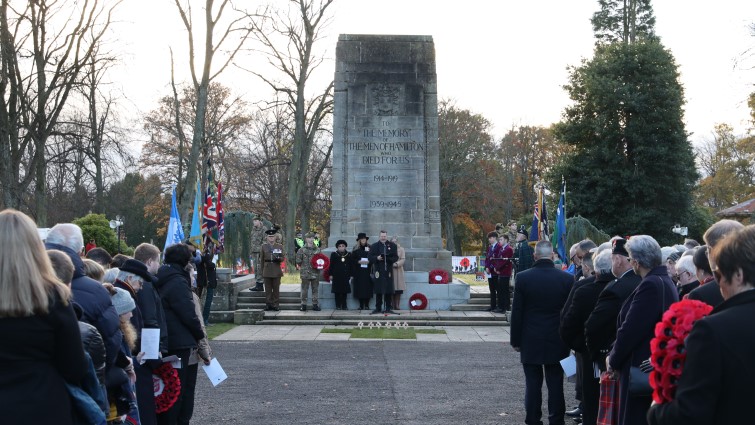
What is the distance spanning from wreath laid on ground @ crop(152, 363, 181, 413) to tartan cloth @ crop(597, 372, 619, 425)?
11.9ft

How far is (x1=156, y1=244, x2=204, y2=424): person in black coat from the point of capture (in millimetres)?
8492

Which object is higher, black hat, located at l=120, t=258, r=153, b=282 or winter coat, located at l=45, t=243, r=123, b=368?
black hat, located at l=120, t=258, r=153, b=282

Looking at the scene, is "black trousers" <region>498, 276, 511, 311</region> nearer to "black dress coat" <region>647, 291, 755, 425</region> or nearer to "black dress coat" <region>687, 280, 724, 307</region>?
"black dress coat" <region>687, 280, 724, 307</region>

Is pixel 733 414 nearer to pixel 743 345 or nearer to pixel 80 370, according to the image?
pixel 743 345

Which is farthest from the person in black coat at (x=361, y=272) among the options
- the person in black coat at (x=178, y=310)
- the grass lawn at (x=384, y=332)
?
the person in black coat at (x=178, y=310)

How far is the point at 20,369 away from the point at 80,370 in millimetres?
306

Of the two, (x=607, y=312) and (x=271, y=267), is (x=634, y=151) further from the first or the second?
(x=607, y=312)

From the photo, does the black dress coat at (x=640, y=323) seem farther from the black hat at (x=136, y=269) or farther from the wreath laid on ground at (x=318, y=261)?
the wreath laid on ground at (x=318, y=261)

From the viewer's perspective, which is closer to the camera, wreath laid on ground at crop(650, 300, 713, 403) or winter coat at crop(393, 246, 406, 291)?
wreath laid on ground at crop(650, 300, 713, 403)

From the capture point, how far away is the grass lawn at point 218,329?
19.8m

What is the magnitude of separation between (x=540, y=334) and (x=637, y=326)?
2.96 m

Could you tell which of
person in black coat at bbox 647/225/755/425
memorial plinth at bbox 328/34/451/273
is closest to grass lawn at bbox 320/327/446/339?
memorial plinth at bbox 328/34/451/273

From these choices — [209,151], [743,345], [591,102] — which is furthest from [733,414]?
[209,151]

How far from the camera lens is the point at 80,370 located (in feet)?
15.3
